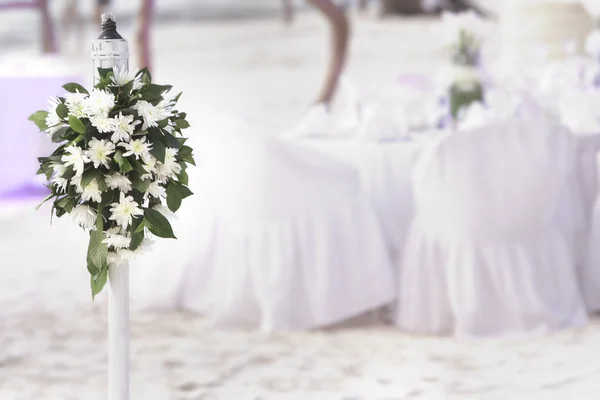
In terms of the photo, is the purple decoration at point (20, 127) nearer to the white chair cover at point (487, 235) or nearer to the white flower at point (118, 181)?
the white chair cover at point (487, 235)

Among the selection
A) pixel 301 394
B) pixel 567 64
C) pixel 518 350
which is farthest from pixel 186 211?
pixel 567 64

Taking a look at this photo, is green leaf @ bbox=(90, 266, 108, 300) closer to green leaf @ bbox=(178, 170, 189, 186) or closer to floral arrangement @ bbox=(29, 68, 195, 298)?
floral arrangement @ bbox=(29, 68, 195, 298)

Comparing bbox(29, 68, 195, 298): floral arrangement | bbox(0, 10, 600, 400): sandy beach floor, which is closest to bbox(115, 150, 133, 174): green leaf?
bbox(29, 68, 195, 298): floral arrangement

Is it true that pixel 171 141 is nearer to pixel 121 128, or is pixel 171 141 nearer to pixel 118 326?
pixel 121 128

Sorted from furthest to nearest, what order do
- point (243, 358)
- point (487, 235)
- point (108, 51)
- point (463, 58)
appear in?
point (463, 58)
point (487, 235)
point (243, 358)
point (108, 51)

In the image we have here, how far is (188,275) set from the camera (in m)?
3.14

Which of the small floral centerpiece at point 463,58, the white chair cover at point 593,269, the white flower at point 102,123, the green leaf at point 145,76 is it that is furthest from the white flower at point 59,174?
the white chair cover at point 593,269

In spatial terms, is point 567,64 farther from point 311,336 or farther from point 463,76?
point 311,336

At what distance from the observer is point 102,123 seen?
1.57 meters

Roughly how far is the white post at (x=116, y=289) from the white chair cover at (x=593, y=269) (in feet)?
6.35

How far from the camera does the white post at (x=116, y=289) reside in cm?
167

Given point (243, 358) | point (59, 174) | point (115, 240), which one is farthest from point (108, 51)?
point (243, 358)

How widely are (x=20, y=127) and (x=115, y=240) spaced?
3651 mm

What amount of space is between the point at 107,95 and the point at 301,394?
1.10 m
